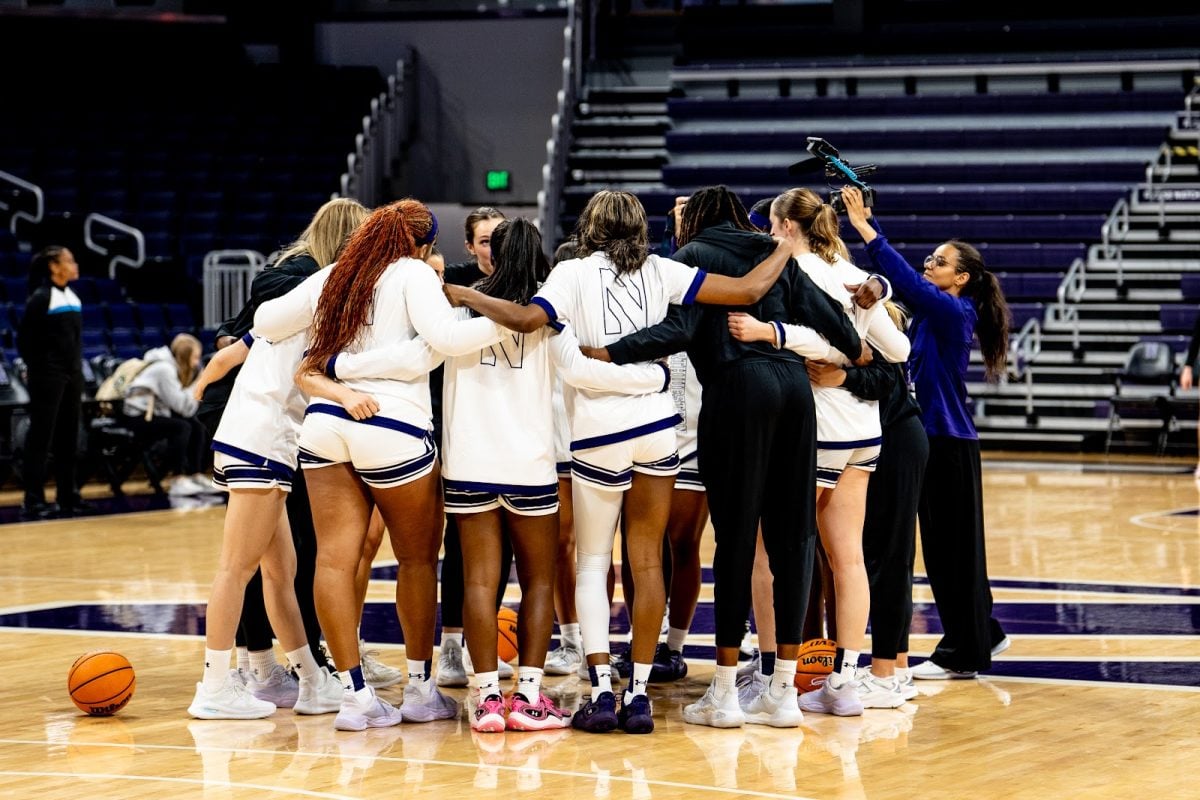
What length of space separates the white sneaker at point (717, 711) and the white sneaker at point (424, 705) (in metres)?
0.75

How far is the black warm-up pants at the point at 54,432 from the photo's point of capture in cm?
1062

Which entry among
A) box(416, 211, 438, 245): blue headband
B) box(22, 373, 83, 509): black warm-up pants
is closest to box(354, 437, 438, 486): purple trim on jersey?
box(416, 211, 438, 245): blue headband

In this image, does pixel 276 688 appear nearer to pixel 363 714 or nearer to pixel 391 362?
pixel 363 714

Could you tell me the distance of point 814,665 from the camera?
17.7 ft

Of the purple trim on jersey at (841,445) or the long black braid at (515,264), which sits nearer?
the long black braid at (515,264)

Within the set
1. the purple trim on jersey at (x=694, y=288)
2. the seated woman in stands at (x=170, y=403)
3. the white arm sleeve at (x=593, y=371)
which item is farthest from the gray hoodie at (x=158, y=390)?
the purple trim on jersey at (x=694, y=288)

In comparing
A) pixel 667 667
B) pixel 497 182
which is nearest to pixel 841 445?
pixel 667 667

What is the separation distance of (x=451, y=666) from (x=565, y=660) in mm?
458

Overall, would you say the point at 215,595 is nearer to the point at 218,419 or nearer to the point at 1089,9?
the point at 218,419

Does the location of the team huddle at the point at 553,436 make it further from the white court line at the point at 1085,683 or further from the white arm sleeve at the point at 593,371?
the white court line at the point at 1085,683

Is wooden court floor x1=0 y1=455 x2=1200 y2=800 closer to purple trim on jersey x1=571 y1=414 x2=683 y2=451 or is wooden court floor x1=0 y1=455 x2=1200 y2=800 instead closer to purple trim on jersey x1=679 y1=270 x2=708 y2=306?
purple trim on jersey x1=571 y1=414 x2=683 y2=451

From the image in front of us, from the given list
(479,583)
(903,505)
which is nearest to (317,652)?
(479,583)

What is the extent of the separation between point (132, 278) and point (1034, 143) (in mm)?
9693

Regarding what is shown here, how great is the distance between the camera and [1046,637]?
6469 millimetres
